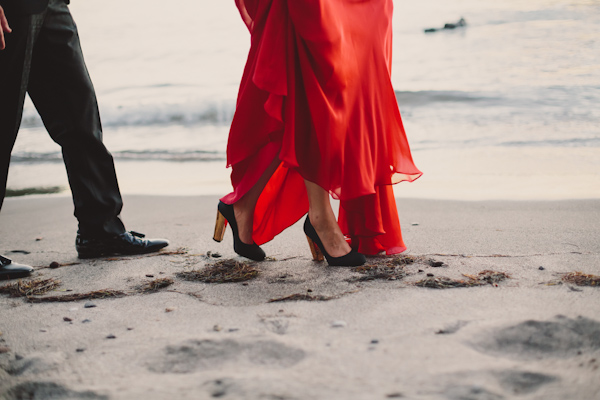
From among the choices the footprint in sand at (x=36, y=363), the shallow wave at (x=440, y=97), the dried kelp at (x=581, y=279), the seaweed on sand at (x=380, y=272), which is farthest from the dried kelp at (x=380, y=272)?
the shallow wave at (x=440, y=97)

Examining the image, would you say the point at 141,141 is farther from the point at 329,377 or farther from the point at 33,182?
the point at 329,377

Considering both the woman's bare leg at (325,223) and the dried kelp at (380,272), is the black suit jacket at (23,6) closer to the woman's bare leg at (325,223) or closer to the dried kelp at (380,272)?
the woman's bare leg at (325,223)

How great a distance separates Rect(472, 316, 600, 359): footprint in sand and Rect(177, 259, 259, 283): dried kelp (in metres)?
0.99

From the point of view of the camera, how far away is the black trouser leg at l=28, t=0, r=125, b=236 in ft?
7.95

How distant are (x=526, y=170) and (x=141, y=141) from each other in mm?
4913

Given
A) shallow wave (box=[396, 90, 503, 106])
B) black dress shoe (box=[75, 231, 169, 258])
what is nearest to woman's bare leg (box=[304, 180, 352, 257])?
black dress shoe (box=[75, 231, 169, 258])

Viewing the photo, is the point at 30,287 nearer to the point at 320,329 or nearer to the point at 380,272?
the point at 320,329

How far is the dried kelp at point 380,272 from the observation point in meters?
1.97

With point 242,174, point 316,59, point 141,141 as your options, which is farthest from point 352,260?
point 141,141

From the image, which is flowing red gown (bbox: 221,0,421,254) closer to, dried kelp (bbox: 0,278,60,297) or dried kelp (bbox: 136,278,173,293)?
dried kelp (bbox: 136,278,173,293)

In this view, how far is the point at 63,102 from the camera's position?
8.12ft

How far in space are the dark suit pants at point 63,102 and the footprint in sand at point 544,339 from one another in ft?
6.08

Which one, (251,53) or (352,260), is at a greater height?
(251,53)

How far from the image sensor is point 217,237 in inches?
94.9
